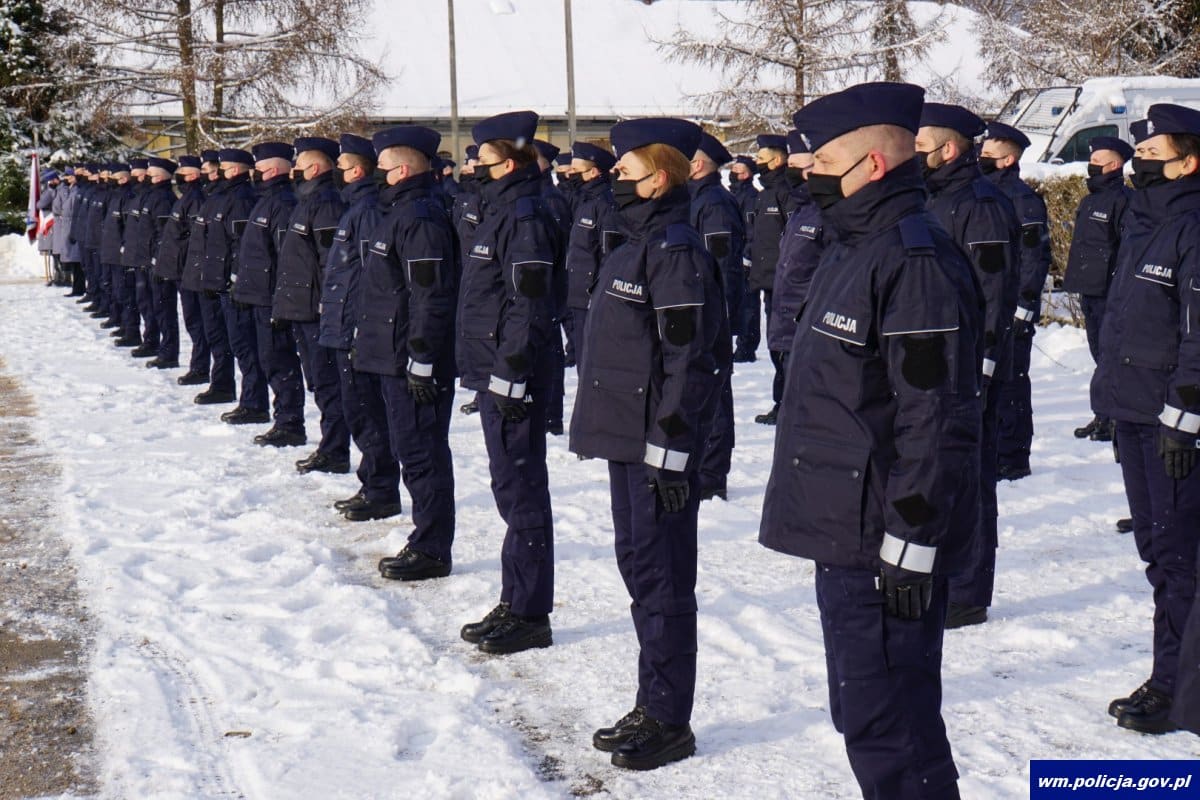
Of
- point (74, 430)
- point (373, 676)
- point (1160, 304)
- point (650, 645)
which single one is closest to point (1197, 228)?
point (1160, 304)

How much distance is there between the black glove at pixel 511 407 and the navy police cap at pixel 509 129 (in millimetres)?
1176

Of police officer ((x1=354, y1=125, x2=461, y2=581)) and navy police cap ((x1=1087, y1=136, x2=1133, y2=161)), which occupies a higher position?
navy police cap ((x1=1087, y1=136, x2=1133, y2=161))

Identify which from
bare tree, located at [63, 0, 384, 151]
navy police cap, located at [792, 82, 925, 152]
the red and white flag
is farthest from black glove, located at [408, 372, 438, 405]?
bare tree, located at [63, 0, 384, 151]

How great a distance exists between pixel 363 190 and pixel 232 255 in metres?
3.88

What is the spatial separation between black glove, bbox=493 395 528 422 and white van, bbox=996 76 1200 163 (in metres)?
14.9

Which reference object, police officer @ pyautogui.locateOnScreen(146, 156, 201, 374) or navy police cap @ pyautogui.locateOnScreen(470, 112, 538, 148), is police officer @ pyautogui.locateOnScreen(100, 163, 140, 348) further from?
navy police cap @ pyautogui.locateOnScreen(470, 112, 538, 148)

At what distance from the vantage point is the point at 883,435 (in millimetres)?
3350

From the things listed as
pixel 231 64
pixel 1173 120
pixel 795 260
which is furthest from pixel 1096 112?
pixel 231 64

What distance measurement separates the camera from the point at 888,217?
3.36 m

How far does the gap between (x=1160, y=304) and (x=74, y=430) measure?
8665 millimetres

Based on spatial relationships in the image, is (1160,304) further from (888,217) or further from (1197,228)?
(888,217)

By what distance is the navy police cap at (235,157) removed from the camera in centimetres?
1145

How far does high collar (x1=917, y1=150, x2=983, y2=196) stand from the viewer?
627cm

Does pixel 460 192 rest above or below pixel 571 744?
above
